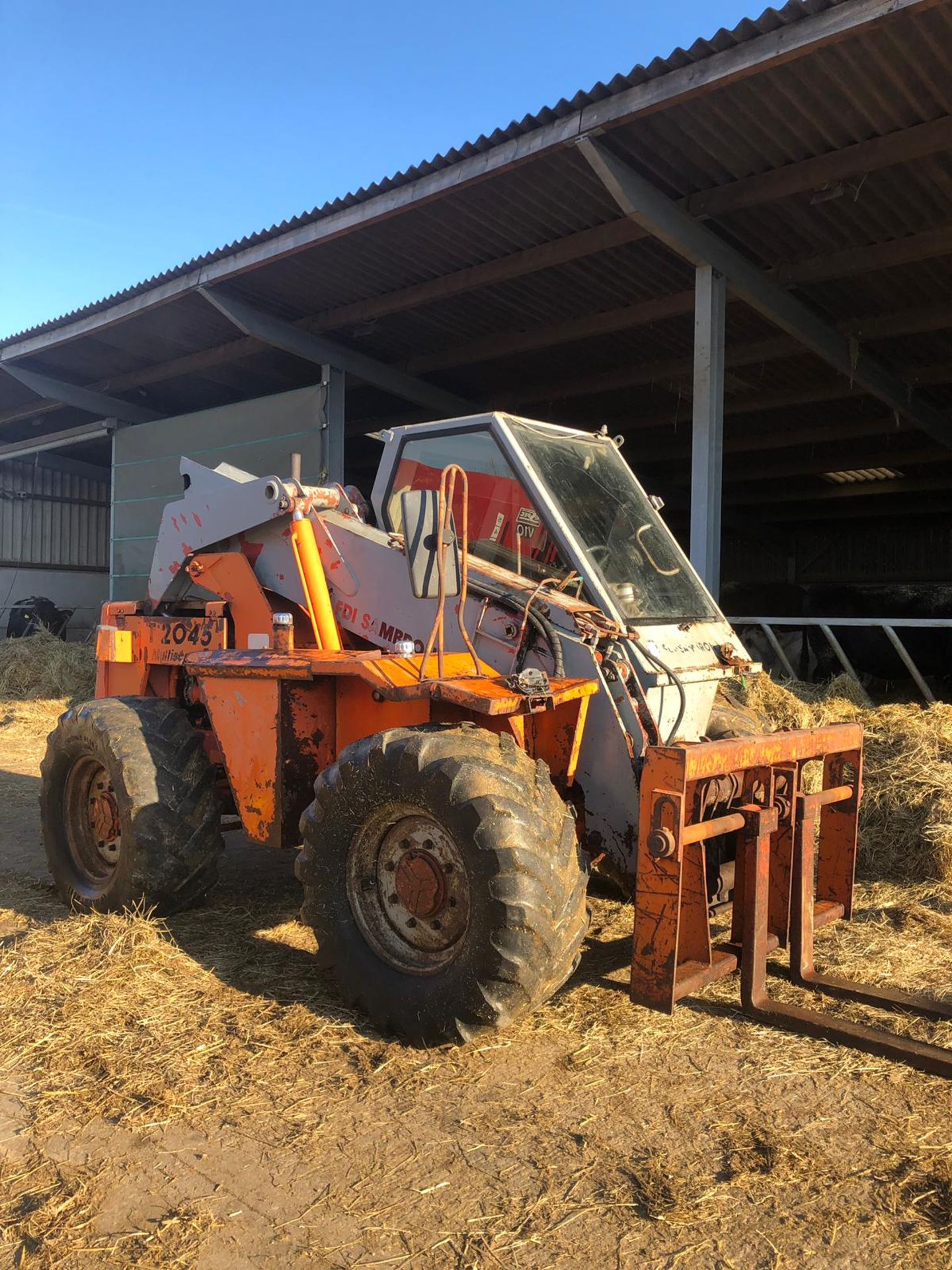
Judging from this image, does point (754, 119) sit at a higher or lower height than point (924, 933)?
higher

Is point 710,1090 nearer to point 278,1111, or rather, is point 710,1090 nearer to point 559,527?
point 278,1111

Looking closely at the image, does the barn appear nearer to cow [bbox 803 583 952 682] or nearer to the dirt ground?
cow [bbox 803 583 952 682]

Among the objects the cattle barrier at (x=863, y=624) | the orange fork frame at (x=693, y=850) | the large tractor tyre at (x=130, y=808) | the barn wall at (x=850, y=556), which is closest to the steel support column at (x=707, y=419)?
the cattle barrier at (x=863, y=624)

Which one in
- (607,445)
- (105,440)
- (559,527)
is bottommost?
(559,527)

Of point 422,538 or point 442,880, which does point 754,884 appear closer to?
point 442,880

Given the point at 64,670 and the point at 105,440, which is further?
the point at 105,440

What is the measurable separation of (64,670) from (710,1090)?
579 inches

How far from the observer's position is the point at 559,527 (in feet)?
15.5

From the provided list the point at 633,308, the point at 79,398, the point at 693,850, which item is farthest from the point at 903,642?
the point at 79,398

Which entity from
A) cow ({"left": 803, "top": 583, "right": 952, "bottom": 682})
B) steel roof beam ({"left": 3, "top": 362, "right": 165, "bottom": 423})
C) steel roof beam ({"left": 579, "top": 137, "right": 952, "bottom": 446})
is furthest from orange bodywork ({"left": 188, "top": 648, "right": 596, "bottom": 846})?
steel roof beam ({"left": 3, "top": 362, "right": 165, "bottom": 423})

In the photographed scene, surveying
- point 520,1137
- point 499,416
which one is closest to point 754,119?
point 499,416

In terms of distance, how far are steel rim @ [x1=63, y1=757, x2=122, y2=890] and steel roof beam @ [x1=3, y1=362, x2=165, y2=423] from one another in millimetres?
13499

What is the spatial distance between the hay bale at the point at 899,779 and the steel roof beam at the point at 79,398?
45.5 ft

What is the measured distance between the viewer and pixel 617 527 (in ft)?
16.8
